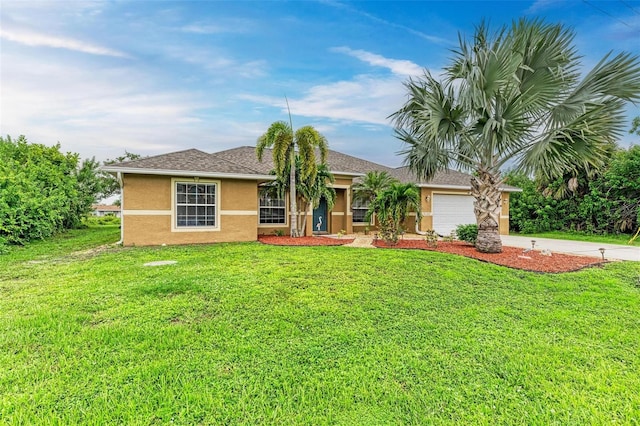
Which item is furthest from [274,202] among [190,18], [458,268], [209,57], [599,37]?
[599,37]

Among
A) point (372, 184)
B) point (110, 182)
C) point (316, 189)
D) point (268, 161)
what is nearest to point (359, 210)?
point (372, 184)

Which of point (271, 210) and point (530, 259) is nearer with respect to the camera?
point (530, 259)

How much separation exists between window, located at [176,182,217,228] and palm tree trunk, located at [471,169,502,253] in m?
9.73

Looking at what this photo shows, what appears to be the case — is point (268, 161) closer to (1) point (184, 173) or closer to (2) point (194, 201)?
(2) point (194, 201)

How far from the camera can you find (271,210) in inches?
584

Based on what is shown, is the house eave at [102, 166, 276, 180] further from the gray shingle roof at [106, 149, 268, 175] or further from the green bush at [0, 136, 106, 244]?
the green bush at [0, 136, 106, 244]

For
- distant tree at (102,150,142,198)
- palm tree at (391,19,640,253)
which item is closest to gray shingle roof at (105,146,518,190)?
palm tree at (391,19,640,253)

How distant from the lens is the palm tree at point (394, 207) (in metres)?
10.8

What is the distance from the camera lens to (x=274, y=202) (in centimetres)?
1482

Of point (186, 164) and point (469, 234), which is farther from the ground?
point (186, 164)

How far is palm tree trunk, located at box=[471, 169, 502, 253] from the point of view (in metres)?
9.43

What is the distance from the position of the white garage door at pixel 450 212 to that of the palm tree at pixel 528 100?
7389 millimetres

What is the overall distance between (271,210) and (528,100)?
10884 mm

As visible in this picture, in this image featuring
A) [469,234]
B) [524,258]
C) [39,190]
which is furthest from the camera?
[39,190]
